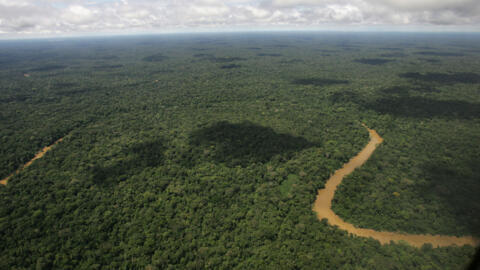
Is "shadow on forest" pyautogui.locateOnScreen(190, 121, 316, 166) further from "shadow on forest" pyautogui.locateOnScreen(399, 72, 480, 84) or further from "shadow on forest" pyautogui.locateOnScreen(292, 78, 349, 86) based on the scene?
"shadow on forest" pyautogui.locateOnScreen(399, 72, 480, 84)

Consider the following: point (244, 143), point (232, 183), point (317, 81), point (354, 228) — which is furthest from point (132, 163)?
point (317, 81)

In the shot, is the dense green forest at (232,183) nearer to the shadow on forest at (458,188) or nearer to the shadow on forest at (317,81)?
the shadow on forest at (458,188)

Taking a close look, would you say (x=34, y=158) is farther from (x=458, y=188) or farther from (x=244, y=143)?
(x=458, y=188)

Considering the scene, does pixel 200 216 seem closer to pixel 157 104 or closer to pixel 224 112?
pixel 224 112

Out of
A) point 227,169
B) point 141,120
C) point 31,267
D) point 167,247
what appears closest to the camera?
point 31,267

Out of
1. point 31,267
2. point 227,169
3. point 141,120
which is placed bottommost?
point 31,267

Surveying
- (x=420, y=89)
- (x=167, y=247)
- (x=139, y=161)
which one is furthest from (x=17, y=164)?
(x=420, y=89)

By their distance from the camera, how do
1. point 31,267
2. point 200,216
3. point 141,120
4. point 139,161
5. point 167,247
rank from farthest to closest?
1. point 141,120
2. point 139,161
3. point 200,216
4. point 167,247
5. point 31,267

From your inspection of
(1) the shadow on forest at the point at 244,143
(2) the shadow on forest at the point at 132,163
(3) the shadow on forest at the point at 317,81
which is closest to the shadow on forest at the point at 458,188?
(1) the shadow on forest at the point at 244,143
